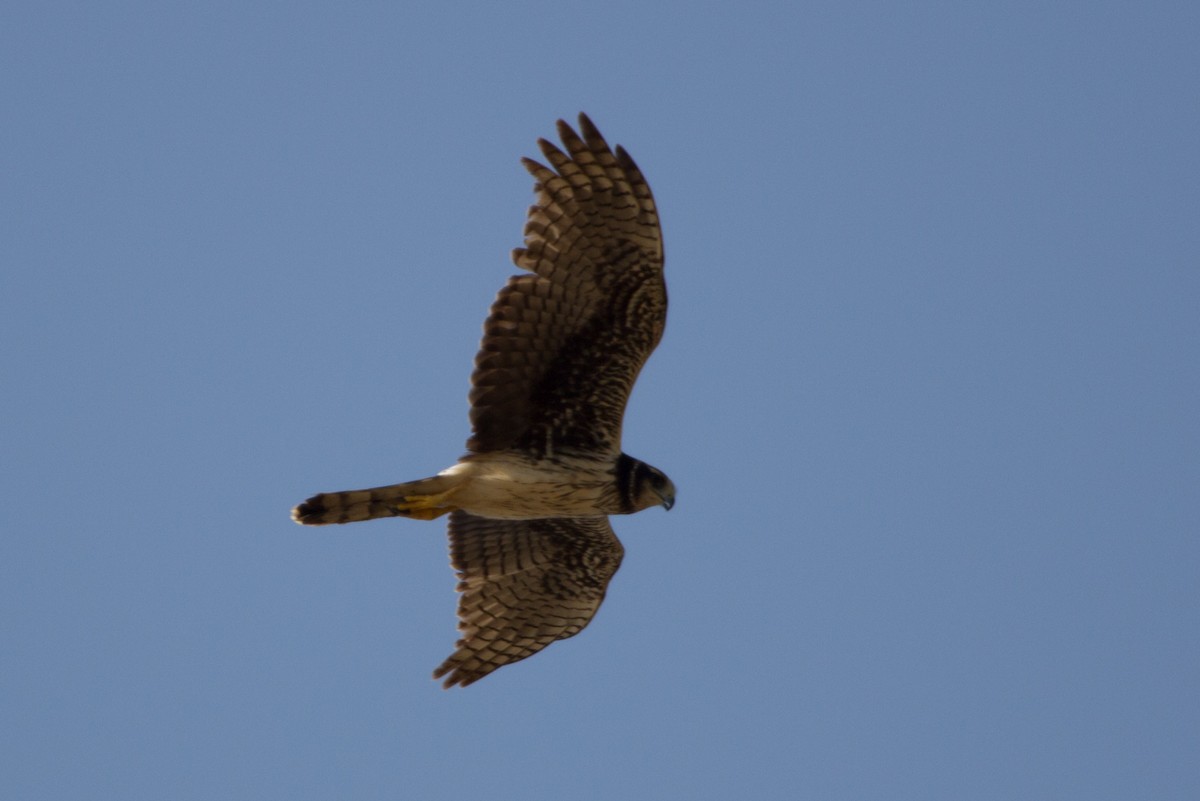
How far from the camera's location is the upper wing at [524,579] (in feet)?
35.3

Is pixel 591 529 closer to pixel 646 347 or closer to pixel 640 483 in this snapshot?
pixel 640 483

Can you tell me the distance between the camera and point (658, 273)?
907 centimetres

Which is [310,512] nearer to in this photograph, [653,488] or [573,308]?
[573,308]

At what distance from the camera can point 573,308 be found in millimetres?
9133

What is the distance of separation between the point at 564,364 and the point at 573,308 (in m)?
0.35

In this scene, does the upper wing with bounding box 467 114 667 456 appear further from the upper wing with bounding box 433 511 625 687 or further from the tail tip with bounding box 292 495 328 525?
the upper wing with bounding box 433 511 625 687

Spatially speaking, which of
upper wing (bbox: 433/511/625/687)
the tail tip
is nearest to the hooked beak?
upper wing (bbox: 433/511/625/687)

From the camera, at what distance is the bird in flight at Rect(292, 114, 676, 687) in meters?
8.99

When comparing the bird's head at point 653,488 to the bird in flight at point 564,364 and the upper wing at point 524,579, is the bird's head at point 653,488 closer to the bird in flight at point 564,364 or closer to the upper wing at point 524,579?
the bird in flight at point 564,364

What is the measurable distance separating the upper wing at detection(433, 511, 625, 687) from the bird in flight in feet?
1.66

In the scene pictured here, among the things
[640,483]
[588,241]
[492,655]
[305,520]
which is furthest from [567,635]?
[588,241]

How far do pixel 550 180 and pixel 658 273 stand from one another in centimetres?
79

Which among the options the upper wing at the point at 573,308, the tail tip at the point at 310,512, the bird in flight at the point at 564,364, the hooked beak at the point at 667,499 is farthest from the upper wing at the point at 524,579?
the tail tip at the point at 310,512

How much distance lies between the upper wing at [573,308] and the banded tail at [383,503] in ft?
1.12
